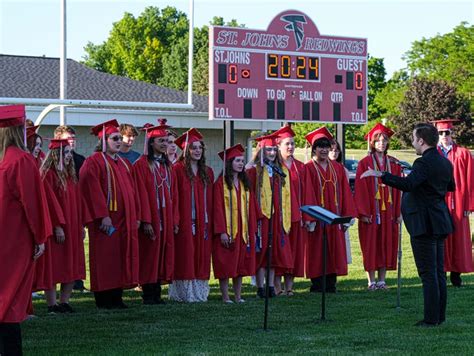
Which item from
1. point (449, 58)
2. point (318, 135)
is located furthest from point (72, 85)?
point (449, 58)

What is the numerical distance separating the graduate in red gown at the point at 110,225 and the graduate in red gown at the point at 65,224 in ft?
0.46

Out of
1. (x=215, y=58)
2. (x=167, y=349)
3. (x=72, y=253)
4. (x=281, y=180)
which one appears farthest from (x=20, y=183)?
(x=215, y=58)

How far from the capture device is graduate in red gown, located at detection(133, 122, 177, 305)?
11.6 meters

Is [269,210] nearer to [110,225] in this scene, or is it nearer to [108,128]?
[110,225]

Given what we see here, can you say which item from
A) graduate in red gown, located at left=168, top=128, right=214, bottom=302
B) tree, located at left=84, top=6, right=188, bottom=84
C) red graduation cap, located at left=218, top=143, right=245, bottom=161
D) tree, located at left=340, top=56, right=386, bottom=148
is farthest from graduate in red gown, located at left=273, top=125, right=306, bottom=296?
tree, located at left=84, top=6, right=188, bottom=84

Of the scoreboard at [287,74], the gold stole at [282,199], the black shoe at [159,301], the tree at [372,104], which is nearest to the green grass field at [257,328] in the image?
the black shoe at [159,301]

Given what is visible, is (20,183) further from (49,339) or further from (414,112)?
(414,112)

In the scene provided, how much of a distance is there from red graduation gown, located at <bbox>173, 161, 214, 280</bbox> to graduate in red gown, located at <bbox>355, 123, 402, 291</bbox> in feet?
7.55

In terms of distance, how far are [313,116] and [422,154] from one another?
845 centimetres

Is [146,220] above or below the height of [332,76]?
below

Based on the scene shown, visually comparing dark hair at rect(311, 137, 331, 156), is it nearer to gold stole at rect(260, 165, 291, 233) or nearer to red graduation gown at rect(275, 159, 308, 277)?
red graduation gown at rect(275, 159, 308, 277)

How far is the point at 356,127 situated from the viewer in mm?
69312

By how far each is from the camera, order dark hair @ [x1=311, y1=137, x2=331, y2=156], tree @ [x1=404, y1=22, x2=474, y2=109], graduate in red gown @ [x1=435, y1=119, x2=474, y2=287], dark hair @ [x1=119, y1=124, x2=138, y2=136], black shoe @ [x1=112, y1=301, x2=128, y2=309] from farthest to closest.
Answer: tree @ [x1=404, y1=22, x2=474, y2=109], graduate in red gown @ [x1=435, y1=119, x2=474, y2=287], dark hair @ [x1=311, y1=137, x2=331, y2=156], dark hair @ [x1=119, y1=124, x2=138, y2=136], black shoe @ [x1=112, y1=301, x2=128, y2=309]

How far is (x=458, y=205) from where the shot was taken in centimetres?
1354
